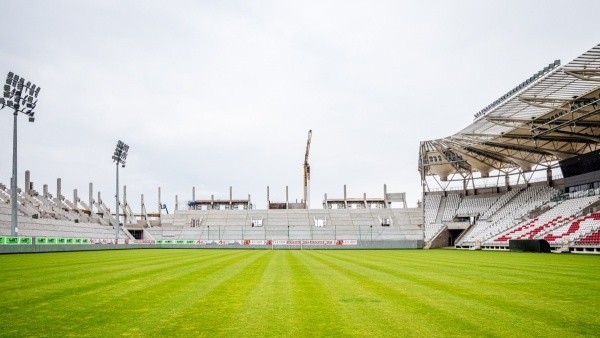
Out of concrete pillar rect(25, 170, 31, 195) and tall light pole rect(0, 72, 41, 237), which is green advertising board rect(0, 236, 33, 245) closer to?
tall light pole rect(0, 72, 41, 237)

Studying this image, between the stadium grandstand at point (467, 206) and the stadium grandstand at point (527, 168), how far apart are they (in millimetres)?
156

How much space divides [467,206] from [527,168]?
403 inches

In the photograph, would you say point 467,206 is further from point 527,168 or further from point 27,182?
point 27,182

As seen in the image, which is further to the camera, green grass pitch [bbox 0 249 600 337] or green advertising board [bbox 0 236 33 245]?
green advertising board [bbox 0 236 33 245]

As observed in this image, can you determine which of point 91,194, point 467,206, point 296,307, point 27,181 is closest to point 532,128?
point 467,206

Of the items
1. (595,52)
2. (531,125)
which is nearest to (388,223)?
(531,125)

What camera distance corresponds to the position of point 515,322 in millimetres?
7645

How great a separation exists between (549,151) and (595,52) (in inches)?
1125

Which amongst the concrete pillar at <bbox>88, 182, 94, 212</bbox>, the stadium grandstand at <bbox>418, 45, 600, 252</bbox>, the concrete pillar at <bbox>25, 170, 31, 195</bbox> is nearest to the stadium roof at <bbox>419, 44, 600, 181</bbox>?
the stadium grandstand at <bbox>418, 45, 600, 252</bbox>

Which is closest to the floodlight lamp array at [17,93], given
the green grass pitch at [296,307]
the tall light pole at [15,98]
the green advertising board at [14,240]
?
the tall light pole at [15,98]

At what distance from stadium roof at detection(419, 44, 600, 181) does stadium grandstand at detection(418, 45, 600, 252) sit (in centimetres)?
8

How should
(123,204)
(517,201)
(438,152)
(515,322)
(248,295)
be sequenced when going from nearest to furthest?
(515,322) → (248,295) → (517,201) → (438,152) → (123,204)

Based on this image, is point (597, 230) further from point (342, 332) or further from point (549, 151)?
point (342, 332)

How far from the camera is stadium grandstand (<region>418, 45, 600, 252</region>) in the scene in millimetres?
35156
